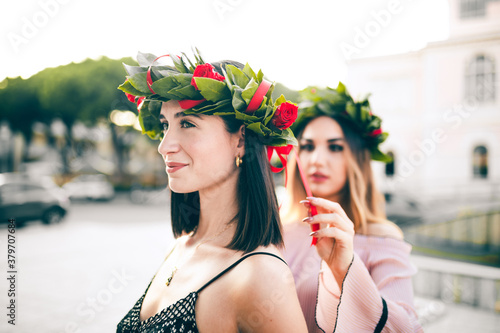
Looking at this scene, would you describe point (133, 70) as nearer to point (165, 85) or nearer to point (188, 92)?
point (165, 85)

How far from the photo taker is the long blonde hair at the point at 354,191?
239cm

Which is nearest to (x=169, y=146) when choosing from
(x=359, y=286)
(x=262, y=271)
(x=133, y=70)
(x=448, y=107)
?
(x=133, y=70)

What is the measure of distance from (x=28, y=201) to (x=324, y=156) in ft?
39.0

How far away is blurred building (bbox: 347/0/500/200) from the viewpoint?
50.9 ft

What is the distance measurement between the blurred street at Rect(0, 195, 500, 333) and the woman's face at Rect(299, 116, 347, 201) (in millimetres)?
3189

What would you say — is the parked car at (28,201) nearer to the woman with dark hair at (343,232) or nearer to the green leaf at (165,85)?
the woman with dark hair at (343,232)

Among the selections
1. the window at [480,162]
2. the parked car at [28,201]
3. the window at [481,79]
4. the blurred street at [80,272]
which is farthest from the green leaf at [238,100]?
the window at [481,79]

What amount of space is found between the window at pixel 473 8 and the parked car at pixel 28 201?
17851 mm

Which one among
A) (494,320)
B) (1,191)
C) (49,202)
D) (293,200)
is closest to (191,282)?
(293,200)

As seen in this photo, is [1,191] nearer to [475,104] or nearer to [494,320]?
[494,320]

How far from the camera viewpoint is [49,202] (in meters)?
12.2

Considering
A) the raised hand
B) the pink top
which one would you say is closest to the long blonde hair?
the pink top

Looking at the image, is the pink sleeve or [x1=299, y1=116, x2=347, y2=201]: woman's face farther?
[x1=299, y1=116, x2=347, y2=201]: woman's face

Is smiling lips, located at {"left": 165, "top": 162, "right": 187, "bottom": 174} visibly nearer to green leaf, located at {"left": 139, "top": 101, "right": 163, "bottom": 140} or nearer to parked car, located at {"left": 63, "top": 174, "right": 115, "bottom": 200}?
green leaf, located at {"left": 139, "top": 101, "right": 163, "bottom": 140}
